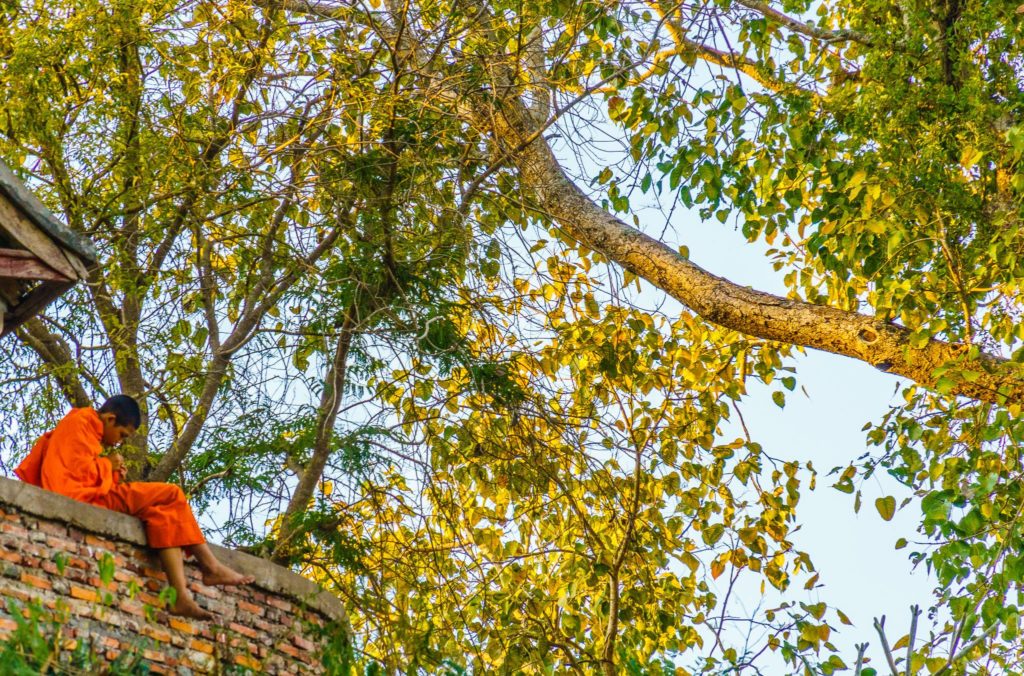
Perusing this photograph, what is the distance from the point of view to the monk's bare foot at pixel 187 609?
6.00 m

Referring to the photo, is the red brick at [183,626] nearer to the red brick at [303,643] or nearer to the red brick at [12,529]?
the red brick at [303,643]

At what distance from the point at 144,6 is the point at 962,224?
5493 millimetres

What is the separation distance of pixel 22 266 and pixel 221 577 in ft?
6.00

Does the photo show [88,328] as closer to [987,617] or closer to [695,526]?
[695,526]

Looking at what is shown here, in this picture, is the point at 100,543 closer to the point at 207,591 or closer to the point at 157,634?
the point at 157,634

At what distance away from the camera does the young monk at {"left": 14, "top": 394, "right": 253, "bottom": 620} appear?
239 inches

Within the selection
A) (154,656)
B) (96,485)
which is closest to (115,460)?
(96,485)

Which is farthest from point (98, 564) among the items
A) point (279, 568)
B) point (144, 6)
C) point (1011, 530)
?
point (1011, 530)

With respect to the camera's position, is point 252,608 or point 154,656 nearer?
point 154,656

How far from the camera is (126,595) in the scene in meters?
5.82

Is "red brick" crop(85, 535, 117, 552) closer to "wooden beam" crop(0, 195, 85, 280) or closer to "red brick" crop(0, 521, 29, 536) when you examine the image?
"red brick" crop(0, 521, 29, 536)

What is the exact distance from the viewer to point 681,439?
9609mm

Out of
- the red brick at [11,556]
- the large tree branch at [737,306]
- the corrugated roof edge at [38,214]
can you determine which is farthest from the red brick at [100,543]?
the large tree branch at [737,306]

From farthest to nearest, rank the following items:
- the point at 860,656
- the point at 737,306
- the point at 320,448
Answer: the point at 320,448 < the point at 737,306 < the point at 860,656
